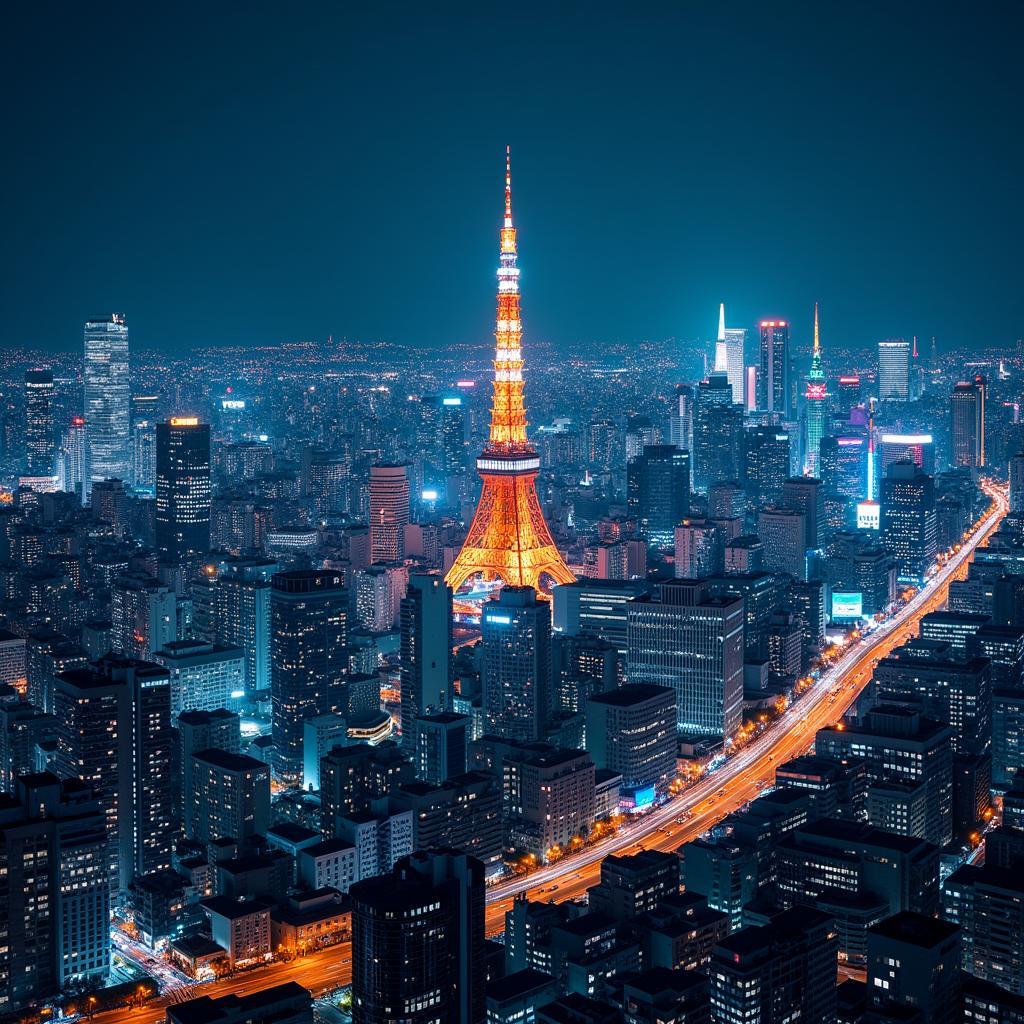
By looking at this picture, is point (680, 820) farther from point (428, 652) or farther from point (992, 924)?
point (428, 652)

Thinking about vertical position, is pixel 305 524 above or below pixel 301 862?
above

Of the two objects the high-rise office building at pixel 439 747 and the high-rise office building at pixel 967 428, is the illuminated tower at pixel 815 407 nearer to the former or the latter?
the high-rise office building at pixel 967 428

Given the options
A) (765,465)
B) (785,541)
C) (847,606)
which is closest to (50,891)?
(847,606)

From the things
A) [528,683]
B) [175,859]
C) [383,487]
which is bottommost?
[175,859]

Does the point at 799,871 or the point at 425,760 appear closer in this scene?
the point at 799,871

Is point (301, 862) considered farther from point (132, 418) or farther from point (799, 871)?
point (132, 418)

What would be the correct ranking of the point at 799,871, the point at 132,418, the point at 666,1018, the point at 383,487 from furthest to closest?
the point at 132,418 < the point at 383,487 < the point at 799,871 < the point at 666,1018

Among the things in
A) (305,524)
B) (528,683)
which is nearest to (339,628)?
(528,683)

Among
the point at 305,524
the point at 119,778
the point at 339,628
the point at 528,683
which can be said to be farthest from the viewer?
the point at 305,524
